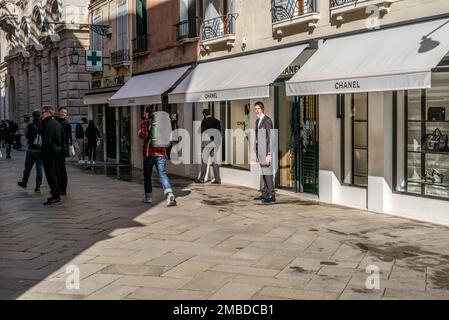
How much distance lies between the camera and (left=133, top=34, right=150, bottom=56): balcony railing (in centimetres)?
1955

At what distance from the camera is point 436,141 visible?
8.95 metres

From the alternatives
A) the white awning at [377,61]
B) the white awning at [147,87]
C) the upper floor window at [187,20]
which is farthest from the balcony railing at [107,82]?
the white awning at [377,61]

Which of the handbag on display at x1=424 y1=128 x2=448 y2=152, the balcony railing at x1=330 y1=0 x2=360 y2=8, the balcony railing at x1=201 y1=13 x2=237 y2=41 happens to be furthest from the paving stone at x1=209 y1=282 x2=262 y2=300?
the balcony railing at x1=201 y1=13 x2=237 y2=41

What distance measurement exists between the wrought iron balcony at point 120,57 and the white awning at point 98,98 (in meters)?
Result: 1.23

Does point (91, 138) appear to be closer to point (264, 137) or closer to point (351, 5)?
point (264, 137)

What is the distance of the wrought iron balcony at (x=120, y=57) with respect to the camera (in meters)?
21.2

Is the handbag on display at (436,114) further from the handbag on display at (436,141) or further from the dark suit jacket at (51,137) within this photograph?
the dark suit jacket at (51,137)

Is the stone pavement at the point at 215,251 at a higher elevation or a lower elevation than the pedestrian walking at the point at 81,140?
lower

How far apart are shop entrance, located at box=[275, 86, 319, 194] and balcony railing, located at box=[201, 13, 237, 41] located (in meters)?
2.54

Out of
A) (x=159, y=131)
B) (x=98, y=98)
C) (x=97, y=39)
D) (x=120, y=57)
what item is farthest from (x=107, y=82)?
(x=159, y=131)

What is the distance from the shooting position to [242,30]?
13797 mm

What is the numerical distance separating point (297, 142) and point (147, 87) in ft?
24.1

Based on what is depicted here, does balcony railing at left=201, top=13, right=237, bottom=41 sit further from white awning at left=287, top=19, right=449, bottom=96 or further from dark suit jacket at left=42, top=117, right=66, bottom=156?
dark suit jacket at left=42, top=117, right=66, bottom=156
